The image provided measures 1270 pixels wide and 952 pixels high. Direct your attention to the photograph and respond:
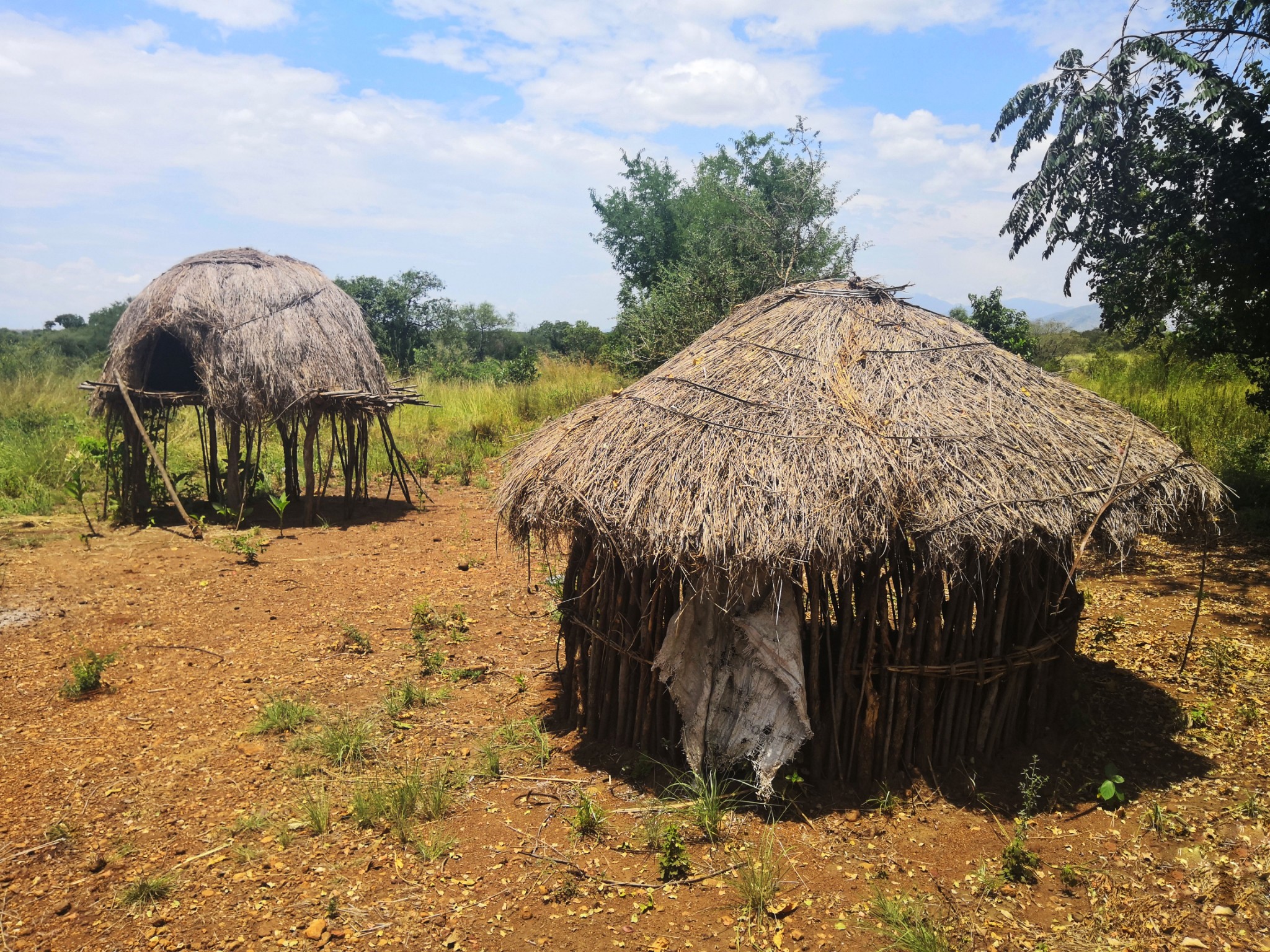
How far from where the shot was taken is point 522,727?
16.0 ft

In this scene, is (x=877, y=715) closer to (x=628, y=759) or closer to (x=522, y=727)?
(x=628, y=759)

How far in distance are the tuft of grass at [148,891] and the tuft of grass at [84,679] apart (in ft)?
7.28

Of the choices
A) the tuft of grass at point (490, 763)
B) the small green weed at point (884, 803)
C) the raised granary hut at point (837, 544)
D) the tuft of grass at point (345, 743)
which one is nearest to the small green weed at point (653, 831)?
the raised granary hut at point (837, 544)

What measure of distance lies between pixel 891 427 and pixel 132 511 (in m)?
8.93

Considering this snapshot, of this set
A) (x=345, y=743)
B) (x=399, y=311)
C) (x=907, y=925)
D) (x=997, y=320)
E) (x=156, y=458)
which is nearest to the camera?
(x=907, y=925)

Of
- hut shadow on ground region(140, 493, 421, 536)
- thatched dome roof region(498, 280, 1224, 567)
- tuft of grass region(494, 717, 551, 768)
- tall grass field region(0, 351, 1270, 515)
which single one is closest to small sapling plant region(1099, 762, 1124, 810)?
thatched dome roof region(498, 280, 1224, 567)

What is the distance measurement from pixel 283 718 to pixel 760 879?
2.94m

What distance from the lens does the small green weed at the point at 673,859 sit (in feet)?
11.9

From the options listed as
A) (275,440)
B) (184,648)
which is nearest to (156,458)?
(184,648)

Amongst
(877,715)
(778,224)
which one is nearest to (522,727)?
(877,715)

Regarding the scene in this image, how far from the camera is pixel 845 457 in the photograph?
411 cm

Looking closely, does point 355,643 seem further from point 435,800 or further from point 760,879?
point 760,879

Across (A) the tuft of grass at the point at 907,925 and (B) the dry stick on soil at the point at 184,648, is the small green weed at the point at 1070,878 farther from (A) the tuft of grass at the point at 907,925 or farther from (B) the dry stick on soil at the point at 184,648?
(B) the dry stick on soil at the point at 184,648

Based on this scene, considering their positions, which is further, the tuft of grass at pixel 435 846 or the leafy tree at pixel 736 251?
the leafy tree at pixel 736 251
